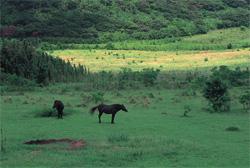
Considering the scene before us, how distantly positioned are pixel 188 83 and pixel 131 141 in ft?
89.8

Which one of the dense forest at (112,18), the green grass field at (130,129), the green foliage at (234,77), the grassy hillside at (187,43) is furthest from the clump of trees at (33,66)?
the dense forest at (112,18)

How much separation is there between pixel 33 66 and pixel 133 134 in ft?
107

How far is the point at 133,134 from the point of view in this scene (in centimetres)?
2670

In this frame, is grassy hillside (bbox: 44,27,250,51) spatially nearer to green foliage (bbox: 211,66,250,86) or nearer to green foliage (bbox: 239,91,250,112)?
green foliage (bbox: 211,66,250,86)

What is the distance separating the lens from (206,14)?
148875 millimetres

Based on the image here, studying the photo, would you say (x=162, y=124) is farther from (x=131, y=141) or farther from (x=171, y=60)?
(x=171, y=60)

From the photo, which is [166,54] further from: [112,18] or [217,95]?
[217,95]

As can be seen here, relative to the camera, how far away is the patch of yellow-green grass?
7306 centimetres

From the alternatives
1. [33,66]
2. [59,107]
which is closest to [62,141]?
[59,107]

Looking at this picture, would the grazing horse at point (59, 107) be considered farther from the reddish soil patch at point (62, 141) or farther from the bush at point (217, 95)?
the bush at point (217, 95)

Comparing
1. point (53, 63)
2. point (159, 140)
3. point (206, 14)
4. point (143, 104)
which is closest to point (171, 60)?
point (53, 63)

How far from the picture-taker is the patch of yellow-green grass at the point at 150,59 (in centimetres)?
7306

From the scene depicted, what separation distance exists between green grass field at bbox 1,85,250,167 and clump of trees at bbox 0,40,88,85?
14.1 meters

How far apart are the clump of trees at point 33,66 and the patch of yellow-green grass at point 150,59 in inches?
406
